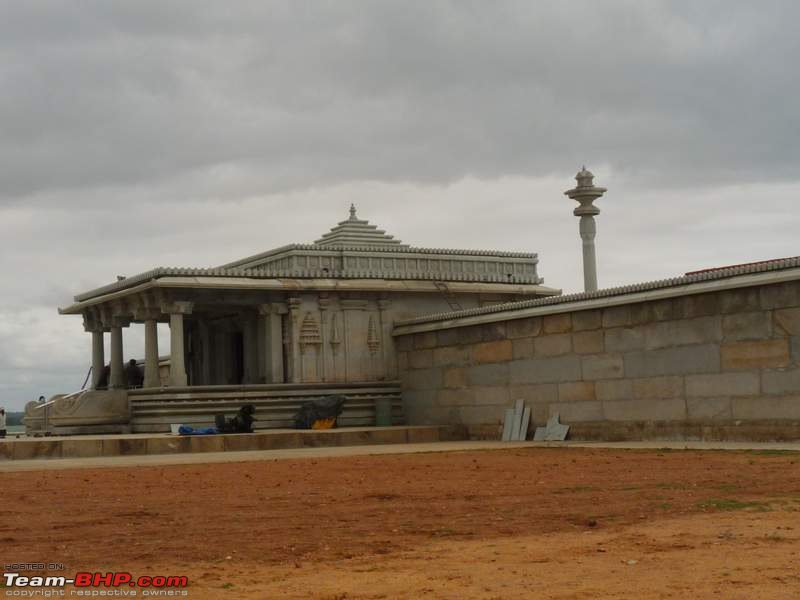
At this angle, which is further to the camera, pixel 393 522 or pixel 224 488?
pixel 224 488

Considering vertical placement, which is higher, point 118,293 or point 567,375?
point 118,293

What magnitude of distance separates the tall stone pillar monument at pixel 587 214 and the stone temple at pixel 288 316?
114 inches

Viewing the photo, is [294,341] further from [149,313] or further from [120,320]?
[120,320]

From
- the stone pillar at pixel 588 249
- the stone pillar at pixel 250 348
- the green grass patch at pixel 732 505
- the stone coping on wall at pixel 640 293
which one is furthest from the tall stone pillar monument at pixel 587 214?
the green grass patch at pixel 732 505

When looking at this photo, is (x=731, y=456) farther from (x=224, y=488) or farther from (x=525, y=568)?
(x=525, y=568)

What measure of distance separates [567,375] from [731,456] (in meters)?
8.58

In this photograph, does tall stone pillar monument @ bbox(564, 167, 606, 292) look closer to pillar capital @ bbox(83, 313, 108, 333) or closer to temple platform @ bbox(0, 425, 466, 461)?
temple platform @ bbox(0, 425, 466, 461)

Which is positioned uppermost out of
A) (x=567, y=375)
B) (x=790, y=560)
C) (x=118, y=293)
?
(x=118, y=293)

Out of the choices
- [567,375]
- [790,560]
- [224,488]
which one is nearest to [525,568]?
[790,560]

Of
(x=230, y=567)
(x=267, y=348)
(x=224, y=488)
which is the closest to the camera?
(x=230, y=567)

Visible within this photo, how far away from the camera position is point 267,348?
34.1m

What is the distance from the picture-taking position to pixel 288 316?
111 feet

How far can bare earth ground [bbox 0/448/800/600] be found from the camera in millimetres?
8781

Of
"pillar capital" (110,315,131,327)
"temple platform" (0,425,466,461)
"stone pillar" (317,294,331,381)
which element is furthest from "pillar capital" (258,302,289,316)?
"temple platform" (0,425,466,461)
